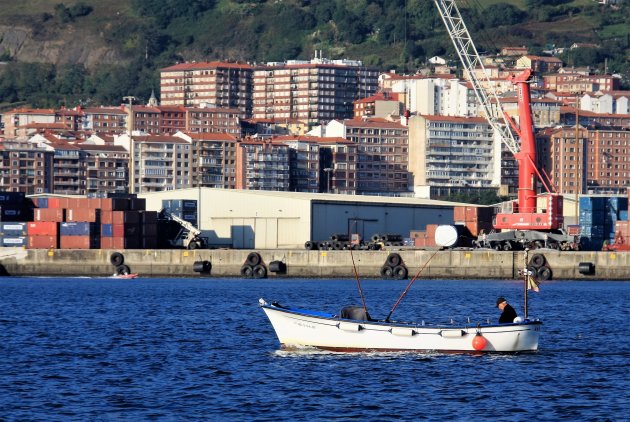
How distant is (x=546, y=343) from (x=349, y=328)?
10.2 m

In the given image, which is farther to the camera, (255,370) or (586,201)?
(586,201)

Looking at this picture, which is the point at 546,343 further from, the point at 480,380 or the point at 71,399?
the point at 71,399

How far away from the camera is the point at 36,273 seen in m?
112

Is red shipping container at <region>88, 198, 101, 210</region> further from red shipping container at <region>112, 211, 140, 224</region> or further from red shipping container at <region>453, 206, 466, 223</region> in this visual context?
red shipping container at <region>453, 206, 466, 223</region>

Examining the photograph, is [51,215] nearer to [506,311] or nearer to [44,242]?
[44,242]

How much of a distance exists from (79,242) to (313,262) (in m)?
21.4

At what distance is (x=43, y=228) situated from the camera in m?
118

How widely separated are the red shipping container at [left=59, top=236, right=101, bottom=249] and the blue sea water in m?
42.7

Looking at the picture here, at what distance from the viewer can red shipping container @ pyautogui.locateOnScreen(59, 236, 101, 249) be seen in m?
118

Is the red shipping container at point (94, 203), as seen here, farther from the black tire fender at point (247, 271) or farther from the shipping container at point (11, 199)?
the black tire fender at point (247, 271)

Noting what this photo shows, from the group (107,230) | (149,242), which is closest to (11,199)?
(149,242)

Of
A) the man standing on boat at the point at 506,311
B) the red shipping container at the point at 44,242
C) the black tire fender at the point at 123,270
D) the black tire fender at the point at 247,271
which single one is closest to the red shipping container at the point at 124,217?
the red shipping container at the point at 44,242

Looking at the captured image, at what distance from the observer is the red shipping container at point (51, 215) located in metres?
119

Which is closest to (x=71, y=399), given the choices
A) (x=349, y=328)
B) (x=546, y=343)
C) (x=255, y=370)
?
(x=255, y=370)
